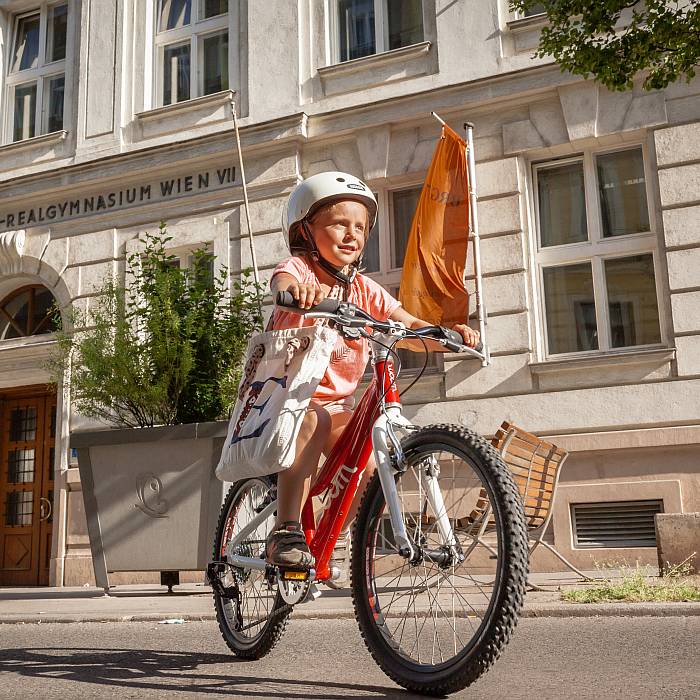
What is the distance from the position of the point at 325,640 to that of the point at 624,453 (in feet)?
19.9

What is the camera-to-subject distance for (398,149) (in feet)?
38.6

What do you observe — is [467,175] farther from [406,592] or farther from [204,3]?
[406,592]

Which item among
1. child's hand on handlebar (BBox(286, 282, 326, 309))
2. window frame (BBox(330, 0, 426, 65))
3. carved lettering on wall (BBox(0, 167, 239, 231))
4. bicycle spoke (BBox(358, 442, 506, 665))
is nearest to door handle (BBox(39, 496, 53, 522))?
carved lettering on wall (BBox(0, 167, 239, 231))

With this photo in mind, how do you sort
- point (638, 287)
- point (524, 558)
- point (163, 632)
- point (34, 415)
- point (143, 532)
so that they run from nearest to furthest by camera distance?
point (524, 558) < point (163, 632) < point (143, 532) < point (638, 287) < point (34, 415)

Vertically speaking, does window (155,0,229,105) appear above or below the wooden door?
above

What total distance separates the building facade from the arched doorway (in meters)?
0.03

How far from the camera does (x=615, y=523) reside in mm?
9969

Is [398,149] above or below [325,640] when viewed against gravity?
above

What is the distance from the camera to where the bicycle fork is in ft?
9.53

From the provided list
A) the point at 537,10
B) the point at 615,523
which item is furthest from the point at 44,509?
the point at 537,10

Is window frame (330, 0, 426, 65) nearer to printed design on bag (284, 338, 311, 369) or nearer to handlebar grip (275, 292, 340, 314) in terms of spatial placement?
printed design on bag (284, 338, 311, 369)

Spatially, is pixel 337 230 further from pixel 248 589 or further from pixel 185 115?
pixel 185 115

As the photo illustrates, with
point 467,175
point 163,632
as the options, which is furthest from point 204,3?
→ point 163,632

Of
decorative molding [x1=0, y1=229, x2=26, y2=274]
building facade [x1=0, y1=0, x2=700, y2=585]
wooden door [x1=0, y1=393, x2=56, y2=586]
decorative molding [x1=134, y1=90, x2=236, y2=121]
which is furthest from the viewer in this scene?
decorative molding [x1=0, y1=229, x2=26, y2=274]
